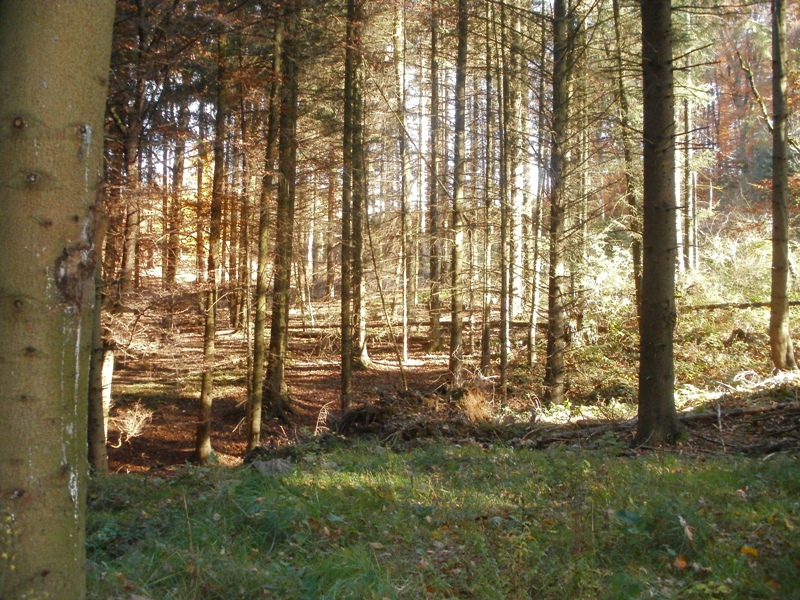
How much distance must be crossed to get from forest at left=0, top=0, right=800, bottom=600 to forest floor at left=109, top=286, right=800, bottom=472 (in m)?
0.10

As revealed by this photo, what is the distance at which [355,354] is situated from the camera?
2338cm

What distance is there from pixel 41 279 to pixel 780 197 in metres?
15.0

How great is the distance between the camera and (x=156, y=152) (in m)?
13.8

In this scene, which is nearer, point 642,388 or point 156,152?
point 642,388

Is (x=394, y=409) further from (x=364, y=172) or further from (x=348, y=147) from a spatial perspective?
(x=348, y=147)

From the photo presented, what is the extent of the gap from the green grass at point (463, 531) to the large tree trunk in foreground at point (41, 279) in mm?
1116

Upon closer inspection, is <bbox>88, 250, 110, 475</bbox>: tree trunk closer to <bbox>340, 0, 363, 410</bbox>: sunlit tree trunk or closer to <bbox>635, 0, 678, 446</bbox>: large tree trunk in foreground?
<bbox>340, 0, 363, 410</bbox>: sunlit tree trunk

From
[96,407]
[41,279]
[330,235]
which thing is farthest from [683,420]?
[330,235]

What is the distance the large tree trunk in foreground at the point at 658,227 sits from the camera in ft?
25.9

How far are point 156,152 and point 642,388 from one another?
10670mm

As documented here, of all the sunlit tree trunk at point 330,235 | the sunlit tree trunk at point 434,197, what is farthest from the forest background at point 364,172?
the sunlit tree trunk at point 330,235

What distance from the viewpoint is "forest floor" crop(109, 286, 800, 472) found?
9.52 meters

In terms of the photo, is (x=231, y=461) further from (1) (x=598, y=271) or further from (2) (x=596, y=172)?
(2) (x=596, y=172)

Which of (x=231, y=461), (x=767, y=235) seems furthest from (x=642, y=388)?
(x=767, y=235)
